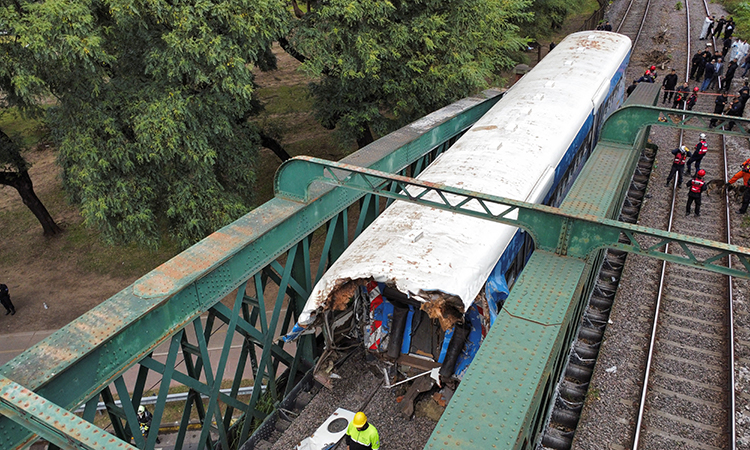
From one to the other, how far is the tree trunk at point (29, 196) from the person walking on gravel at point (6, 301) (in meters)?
4.22

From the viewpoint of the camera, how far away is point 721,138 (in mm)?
19406

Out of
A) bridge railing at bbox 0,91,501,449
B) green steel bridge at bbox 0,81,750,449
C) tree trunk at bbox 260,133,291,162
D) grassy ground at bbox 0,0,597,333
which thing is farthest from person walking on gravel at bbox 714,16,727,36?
bridge railing at bbox 0,91,501,449

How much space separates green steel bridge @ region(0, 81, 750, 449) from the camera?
17.4 ft

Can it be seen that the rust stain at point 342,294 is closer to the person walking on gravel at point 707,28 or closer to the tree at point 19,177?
the tree at point 19,177

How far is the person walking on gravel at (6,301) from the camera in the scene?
18.3 meters

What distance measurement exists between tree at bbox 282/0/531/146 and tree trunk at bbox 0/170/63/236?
478 inches

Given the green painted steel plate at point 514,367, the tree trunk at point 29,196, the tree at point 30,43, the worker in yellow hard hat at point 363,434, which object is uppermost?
the tree at point 30,43

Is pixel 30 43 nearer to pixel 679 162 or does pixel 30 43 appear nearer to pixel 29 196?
pixel 29 196

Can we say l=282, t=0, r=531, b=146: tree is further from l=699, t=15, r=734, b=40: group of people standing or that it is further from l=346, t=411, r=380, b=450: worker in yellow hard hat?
l=699, t=15, r=734, b=40: group of people standing

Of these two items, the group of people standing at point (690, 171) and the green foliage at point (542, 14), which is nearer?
the group of people standing at point (690, 171)

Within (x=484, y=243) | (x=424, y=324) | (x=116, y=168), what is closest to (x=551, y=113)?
(x=484, y=243)

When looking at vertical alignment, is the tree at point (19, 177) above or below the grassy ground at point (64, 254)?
above

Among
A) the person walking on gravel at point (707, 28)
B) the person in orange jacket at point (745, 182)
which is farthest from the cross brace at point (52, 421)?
the person walking on gravel at point (707, 28)

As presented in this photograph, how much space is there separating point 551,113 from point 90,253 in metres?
19.4
